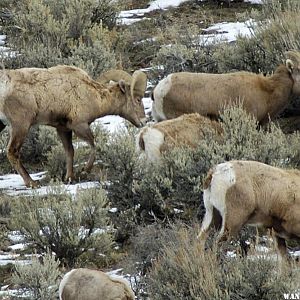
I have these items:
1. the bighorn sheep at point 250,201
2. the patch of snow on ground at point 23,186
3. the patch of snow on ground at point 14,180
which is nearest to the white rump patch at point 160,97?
the patch of snow on ground at point 23,186

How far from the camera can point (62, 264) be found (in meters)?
9.36

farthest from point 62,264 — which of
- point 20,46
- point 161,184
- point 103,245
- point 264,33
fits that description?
point 20,46

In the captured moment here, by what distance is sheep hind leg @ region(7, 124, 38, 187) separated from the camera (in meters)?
11.7

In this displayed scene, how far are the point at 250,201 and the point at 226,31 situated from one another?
27.6 ft

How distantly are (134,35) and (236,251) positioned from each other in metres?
9.46

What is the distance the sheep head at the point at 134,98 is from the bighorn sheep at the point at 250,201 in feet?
14.2

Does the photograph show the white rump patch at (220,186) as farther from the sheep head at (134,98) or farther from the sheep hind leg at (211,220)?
the sheep head at (134,98)

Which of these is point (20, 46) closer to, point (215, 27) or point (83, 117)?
point (215, 27)

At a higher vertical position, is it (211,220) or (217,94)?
(211,220)

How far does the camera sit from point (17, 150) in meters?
11.9

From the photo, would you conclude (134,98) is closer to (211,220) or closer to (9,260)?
(9,260)

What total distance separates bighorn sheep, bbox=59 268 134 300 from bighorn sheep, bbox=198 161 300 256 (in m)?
0.96

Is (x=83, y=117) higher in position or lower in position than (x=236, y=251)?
lower

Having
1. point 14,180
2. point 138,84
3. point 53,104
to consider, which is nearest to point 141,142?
point 53,104
